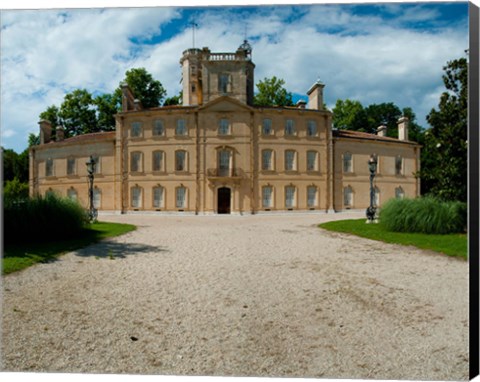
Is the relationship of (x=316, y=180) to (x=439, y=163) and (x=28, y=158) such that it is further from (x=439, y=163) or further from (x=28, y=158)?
(x=28, y=158)

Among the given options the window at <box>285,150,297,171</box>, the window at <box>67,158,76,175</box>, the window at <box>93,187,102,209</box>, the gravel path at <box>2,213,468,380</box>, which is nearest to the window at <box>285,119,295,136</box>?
the window at <box>285,150,297,171</box>

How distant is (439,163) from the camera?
354 centimetres

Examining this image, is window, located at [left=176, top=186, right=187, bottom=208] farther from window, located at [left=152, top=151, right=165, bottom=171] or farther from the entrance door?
the entrance door

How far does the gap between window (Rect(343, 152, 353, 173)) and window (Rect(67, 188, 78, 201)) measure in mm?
5481

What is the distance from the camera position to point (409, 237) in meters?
4.96

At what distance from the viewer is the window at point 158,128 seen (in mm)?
6974

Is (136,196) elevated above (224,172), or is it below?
below

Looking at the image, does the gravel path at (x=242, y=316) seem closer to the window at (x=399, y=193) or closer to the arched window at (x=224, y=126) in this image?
the window at (x=399, y=193)

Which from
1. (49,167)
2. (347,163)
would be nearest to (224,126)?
(347,163)

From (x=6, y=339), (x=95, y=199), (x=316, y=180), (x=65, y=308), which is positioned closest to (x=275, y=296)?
(x=65, y=308)

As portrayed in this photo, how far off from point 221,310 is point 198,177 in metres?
8.74

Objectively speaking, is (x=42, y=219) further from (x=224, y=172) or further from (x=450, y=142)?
(x=224, y=172)

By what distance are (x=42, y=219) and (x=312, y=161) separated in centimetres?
722

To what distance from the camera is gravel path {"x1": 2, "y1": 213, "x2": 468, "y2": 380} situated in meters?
1.76
